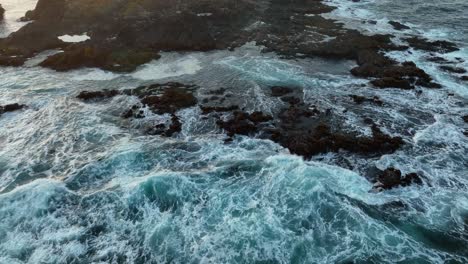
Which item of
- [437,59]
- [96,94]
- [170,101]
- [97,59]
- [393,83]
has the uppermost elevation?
[97,59]

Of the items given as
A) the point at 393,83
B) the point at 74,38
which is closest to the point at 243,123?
the point at 393,83

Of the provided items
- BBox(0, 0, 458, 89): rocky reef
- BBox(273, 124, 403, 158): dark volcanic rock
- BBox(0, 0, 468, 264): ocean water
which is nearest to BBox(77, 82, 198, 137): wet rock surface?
BBox(0, 0, 468, 264): ocean water

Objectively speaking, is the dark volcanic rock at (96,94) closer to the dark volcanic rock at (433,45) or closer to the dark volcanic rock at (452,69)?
the dark volcanic rock at (452,69)

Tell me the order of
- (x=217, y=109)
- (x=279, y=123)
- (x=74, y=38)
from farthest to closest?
1. (x=74, y=38)
2. (x=217, y=109)
3. (x=279, y=123)

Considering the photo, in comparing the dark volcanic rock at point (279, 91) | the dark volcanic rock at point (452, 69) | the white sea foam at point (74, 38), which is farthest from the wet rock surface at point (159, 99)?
the dark volcanic rock at point (452, 69)

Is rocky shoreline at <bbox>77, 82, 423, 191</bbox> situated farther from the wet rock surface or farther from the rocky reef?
the rocky reef

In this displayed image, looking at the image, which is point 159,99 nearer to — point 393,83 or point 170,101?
point 170,101
